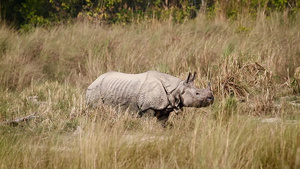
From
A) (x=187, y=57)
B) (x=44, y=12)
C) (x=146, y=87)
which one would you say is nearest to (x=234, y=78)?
(x=187, y=57)

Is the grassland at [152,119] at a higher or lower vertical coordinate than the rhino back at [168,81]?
lower

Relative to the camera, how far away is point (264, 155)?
4.03 metres

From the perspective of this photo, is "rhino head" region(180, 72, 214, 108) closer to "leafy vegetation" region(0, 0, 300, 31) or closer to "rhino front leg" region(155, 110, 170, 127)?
"rhino front leg" region(155, 110, 170, 127)

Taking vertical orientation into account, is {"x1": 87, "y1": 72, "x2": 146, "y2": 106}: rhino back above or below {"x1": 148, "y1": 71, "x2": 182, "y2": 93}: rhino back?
below

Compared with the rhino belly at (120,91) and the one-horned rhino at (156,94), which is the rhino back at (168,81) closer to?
the one-horned rhino at (156,94)

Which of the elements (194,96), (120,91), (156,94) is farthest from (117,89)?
(194,96)

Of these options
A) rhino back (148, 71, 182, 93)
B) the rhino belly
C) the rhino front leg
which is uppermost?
rhino back (148, 71, 182, 93)

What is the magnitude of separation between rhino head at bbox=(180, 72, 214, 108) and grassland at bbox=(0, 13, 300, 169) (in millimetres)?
160

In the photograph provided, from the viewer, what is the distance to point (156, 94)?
5.59m

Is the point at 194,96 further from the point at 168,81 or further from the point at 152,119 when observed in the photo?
the point at 152,119

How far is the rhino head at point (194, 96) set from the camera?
5492mm

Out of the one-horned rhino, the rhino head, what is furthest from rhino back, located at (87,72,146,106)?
the rhino head

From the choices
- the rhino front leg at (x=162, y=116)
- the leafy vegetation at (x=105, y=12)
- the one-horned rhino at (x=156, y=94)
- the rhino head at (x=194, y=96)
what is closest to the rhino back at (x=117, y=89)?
the one-horned rhino at (x=156, y=94)

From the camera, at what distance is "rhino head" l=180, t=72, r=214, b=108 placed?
549 cm
